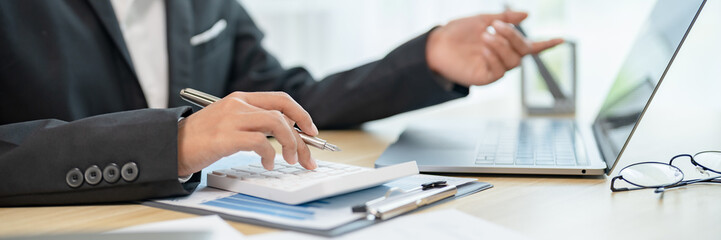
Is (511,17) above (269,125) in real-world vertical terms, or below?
above

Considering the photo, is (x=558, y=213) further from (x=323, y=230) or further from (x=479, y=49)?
(x=479, y=49)

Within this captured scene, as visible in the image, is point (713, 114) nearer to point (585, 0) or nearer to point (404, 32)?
point (585, 0)

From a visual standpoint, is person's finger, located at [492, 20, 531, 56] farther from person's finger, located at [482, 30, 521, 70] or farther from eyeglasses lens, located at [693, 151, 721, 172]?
eyeglasses lens, located at [693, 151, 721, 172]

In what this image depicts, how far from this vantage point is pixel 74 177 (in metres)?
0.67

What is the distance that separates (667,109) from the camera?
144 cm

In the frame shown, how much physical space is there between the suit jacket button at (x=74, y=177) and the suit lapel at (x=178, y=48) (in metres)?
0.51

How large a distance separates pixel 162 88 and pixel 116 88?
88mm

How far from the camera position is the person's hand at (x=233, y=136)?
2.23 feet

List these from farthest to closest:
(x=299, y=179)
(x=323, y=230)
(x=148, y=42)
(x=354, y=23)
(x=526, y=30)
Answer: (x=354, y=23) → (x=526, y=30) → (x=148, y=42) → (x=299, y=179) → (x=323, y=230)

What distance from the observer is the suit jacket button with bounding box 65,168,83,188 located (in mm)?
671

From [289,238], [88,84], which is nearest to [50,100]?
[88,84]

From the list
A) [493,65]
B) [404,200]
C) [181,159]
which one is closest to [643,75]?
[493,65]

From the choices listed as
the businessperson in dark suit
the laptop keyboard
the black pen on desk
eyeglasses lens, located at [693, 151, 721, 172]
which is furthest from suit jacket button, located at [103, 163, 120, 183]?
eyeglasses lens, located at [693, 151, 721, 172]

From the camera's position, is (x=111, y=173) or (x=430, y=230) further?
(x=111, y=173)
